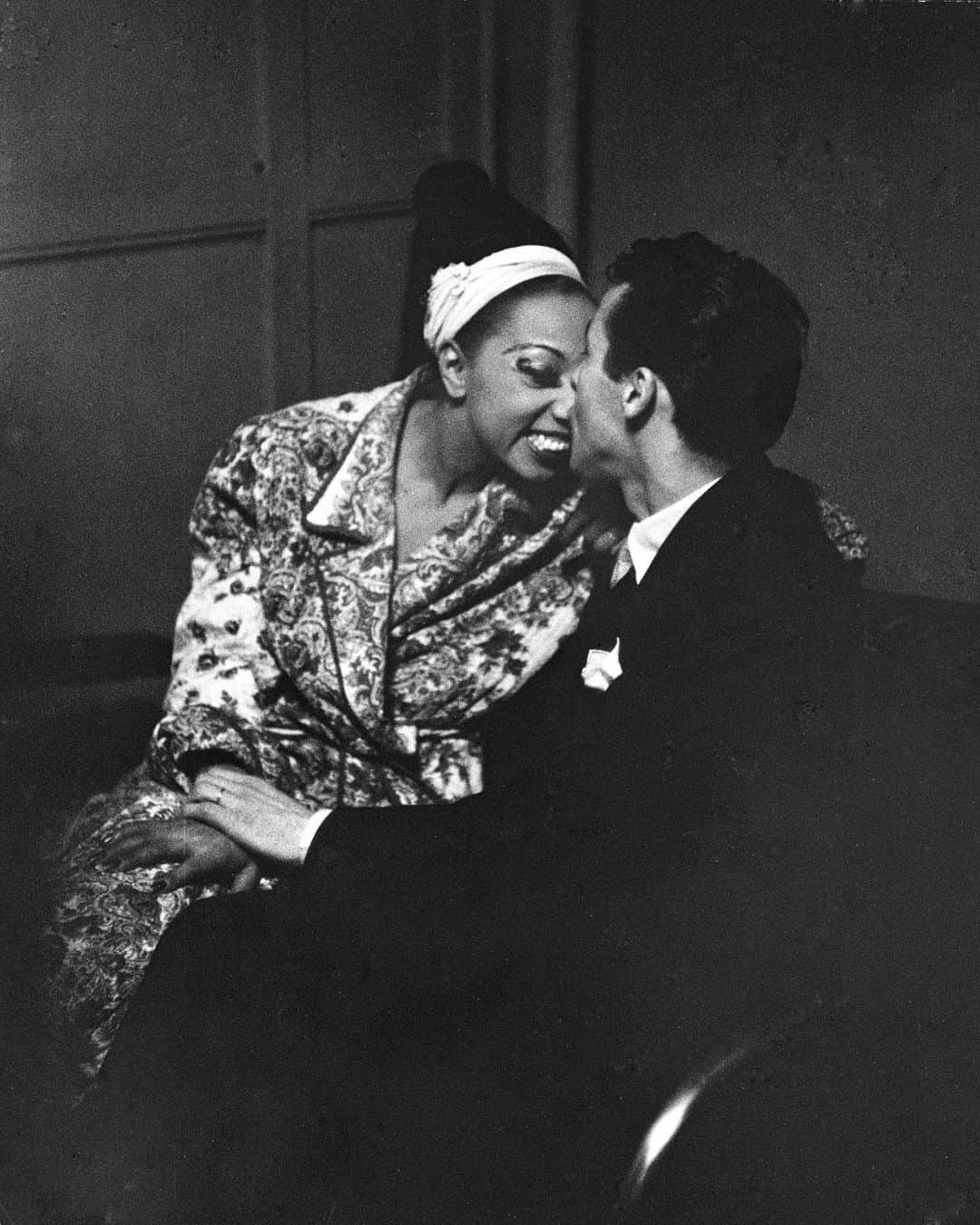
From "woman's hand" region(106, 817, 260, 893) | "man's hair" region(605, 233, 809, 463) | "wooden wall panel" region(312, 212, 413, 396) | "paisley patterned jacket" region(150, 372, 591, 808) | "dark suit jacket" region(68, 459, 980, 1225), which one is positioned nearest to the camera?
"dark suit jacket" region(68, 459, 980, 1225)

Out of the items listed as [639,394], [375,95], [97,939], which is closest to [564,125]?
[375,95]

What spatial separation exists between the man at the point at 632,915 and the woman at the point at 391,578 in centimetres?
13

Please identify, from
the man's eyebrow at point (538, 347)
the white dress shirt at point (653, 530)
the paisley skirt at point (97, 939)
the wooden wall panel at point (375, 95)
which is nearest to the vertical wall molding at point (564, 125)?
the wooden wall panel at point (375, 95)

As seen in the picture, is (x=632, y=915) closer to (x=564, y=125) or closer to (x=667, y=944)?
(x=667, y=944)

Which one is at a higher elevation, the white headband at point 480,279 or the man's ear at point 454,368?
the white headband at point 480,279

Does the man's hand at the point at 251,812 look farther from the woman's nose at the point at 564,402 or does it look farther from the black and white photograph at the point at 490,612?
the woman's nose at the point at 564,402

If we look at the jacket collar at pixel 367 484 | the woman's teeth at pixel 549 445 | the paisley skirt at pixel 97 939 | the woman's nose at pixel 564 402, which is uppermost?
the woman's nose at pixel 564 402

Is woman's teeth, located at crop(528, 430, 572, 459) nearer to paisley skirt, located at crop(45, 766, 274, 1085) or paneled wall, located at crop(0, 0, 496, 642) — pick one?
paneled wall, located at crop(0, 0, 496, 642)

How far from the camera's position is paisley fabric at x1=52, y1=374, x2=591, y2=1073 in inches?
70.9

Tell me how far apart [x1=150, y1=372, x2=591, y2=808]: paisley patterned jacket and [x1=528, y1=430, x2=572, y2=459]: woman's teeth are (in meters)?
0.06

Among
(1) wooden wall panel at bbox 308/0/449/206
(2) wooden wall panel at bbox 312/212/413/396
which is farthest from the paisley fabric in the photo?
(1) wooden wall panel at bbox 308/0/449/206

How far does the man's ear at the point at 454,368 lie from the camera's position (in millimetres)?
1783

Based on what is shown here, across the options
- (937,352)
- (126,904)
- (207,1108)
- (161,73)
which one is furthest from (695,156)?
(207,1108)

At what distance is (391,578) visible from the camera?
6.02 feet
